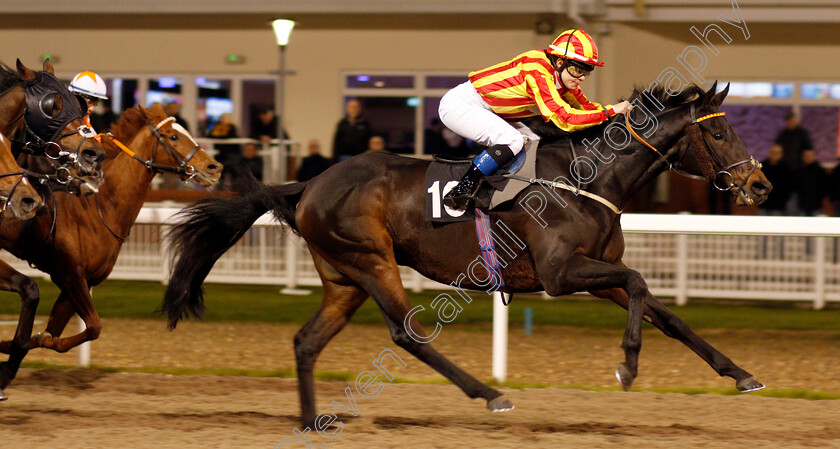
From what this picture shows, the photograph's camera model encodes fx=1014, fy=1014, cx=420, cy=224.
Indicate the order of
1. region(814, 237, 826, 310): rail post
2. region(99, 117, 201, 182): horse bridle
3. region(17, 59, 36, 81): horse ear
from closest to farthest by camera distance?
region(17, 59, 36, 81): horse ear < region(99, 117, 201, 182): horse bridle < region(814, 237, 826, 310): rail post

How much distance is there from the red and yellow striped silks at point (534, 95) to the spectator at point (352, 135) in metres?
5.23

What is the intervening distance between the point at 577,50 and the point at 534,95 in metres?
0.26

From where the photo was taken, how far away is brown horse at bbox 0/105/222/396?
4973 mm

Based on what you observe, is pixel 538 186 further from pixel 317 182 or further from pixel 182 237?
pixel 182 237

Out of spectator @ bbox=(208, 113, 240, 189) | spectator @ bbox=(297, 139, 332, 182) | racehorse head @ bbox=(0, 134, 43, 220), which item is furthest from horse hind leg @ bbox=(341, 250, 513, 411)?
spectator @ bbox=(208, 113, 240, 189)

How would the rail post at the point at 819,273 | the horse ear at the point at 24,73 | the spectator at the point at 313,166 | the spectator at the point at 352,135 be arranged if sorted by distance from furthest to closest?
the spectator at the point at 313,166 → the spectator at the point at 352,135 → the rail post at the point at 819,273 → the horse ear at the point at 24,73

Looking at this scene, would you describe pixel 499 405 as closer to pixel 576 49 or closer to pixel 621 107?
pixel 621 107

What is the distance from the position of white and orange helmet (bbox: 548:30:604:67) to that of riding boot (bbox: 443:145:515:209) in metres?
0.46

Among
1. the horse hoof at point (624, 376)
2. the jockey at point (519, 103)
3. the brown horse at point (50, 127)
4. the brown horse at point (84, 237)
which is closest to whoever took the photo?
the horse hoof at point (624, 376)

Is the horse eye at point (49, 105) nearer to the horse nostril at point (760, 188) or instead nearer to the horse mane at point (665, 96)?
the horse mane at point (665, 96)

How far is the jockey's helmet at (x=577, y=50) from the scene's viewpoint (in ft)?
13.9

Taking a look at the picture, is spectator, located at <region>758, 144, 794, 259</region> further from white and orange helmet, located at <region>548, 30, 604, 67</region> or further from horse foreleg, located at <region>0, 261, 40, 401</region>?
horse foreleg, located at <region>0, 261, 40, 401</region>

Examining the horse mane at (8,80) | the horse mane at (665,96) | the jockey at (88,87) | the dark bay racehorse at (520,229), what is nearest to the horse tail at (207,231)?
the dark bay racehorse at (520,229)

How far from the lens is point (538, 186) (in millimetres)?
4293
